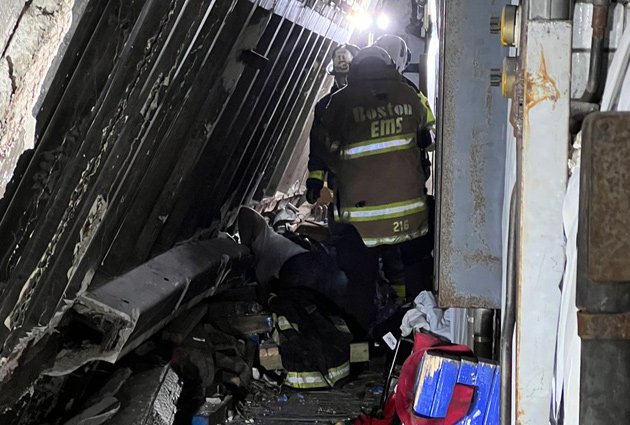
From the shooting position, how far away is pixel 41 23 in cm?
193

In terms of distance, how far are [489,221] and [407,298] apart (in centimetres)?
248

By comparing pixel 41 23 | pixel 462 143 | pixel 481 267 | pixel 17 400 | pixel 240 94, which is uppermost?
pixel 240 94

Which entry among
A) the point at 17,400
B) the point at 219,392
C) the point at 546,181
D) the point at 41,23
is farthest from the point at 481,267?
the point at 219,392

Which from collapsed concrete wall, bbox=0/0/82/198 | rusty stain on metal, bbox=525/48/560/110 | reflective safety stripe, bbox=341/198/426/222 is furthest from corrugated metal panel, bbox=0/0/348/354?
rusty stain on metal, bbox=525/48/560/110

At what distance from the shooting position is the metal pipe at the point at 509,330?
1.83 metres

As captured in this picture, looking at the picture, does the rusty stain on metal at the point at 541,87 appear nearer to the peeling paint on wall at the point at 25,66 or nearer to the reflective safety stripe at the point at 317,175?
the peeling paint on wall at the point at 25,66

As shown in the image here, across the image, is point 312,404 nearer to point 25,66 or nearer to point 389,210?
point 389,210

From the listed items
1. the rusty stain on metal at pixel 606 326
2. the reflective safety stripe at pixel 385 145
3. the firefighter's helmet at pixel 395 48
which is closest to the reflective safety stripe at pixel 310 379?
the reflective safety stripe at pixel 385 145

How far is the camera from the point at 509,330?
187 centimetres

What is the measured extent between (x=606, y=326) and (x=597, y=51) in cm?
80

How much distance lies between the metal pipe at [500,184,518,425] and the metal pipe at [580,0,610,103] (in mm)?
317

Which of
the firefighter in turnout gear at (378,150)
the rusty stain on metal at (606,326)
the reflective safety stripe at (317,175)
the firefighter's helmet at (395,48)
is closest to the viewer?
the rusty stain on metal at (606,326)

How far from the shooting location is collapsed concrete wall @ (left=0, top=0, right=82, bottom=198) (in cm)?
188

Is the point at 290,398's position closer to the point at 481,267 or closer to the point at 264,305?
the point at 264,305
